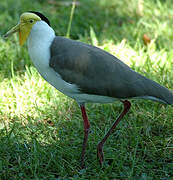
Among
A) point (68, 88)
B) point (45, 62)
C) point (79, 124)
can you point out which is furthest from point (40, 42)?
point (79, 124)

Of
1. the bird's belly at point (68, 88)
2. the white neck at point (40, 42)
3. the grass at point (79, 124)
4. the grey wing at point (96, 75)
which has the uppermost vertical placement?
the white neck at point (40, 42)

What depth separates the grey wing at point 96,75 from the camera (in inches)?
123

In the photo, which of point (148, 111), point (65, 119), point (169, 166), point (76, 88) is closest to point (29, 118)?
point (65, 119)

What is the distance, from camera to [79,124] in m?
3.83

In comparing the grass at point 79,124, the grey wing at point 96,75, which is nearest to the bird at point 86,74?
the grey wing at point 96,75

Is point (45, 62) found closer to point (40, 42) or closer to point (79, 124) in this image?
point (40, 42)

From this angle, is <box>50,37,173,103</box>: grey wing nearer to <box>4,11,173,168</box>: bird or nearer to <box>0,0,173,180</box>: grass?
<box>4,11,173,168</box>: bird

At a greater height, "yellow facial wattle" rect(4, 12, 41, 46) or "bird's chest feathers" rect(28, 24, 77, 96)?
"yellow facial wattle" rect(4, 12, 41, 46)

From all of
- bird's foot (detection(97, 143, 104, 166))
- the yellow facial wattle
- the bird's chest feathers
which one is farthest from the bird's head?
bird's foot (detection(97, 143, 104, 166))

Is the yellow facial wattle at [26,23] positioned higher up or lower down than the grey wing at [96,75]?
higher up

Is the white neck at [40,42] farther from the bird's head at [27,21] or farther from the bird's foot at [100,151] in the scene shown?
the bird's foot at [100,151]

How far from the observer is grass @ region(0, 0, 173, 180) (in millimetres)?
3242

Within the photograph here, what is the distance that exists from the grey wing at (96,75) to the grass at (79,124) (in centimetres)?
55

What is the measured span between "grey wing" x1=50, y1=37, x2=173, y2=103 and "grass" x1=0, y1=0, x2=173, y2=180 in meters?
0.55
